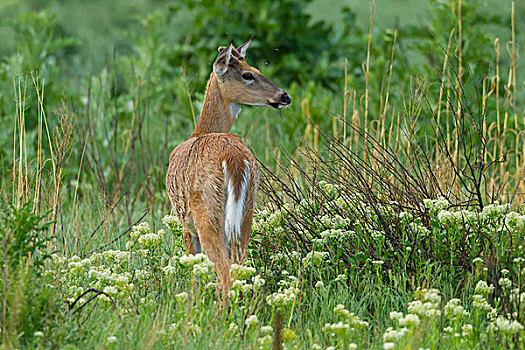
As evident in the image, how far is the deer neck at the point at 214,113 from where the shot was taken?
4742 millimetres

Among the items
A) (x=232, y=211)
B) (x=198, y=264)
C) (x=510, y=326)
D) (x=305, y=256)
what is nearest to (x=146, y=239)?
(x=232, y=211)

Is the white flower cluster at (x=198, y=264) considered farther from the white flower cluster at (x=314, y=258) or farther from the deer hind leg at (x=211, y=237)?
the white flower cluster at (x=314, y=258)

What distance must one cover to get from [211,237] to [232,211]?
19 cm

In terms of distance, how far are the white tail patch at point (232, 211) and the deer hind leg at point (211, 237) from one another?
50mm

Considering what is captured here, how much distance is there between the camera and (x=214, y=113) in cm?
478

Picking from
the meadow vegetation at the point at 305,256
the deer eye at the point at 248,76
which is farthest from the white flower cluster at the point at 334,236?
the deer eye at the point at 248,76

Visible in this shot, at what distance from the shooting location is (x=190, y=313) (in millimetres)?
3037

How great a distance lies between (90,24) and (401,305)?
11133 mm

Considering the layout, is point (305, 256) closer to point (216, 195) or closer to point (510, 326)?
point (216, 195)

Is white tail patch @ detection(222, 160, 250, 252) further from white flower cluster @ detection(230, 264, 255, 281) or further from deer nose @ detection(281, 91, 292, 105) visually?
deer nose @ detection(281, 91, 292, 105)

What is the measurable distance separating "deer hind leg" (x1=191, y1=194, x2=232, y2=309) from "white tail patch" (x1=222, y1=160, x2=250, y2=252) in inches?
2.0

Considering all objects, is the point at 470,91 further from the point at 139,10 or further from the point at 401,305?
the point at 139,10

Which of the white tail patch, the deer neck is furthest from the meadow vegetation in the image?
the deer neck

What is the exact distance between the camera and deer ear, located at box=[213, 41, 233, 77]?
469 cm
